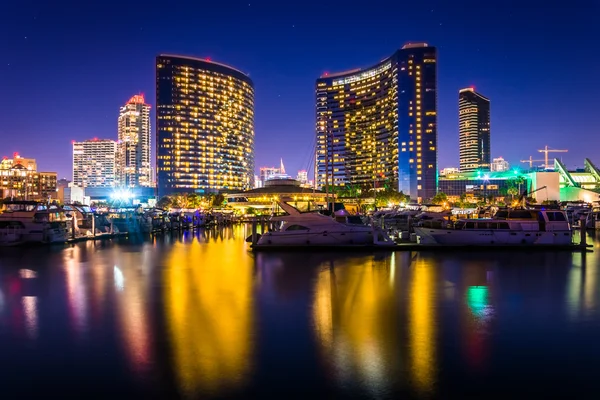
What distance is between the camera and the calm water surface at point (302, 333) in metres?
8.09

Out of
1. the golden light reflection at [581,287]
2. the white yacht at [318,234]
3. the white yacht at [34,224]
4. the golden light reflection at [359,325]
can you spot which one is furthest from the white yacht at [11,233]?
the golden light reflection at [581,287]

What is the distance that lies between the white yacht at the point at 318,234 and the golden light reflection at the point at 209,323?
6.73 meters

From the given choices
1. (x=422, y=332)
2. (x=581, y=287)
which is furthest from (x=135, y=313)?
(x=581, y=287)

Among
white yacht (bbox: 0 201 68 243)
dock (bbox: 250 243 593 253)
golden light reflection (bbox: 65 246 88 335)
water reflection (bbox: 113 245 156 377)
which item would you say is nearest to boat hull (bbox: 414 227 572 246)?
dock (bbox: 250 243 593 253)

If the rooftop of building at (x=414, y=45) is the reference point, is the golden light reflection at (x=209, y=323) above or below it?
below

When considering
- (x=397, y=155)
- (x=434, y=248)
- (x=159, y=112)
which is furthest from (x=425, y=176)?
(x=434, y=248)

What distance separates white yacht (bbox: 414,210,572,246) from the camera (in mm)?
30703

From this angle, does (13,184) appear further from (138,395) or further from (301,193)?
(138,395)

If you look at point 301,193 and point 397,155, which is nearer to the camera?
point 301,193

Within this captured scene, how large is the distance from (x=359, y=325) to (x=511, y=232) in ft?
75.0

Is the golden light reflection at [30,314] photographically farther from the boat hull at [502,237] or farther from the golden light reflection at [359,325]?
the boat hull at [502,237]

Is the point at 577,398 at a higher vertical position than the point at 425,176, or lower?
lower

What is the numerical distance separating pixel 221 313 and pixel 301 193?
413ft

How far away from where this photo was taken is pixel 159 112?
19962 cm
